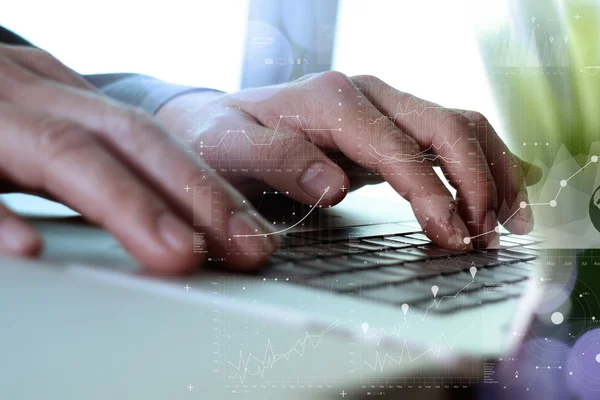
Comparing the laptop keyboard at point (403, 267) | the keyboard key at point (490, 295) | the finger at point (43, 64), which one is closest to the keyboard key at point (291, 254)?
the laptop keyboard at point (403, 267)

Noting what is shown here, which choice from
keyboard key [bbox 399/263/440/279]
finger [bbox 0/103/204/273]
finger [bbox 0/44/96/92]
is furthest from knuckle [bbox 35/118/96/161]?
keyboard key [bbox 399/263/440/279]

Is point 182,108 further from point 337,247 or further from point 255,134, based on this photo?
point 337,247

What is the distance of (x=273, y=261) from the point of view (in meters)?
0.36

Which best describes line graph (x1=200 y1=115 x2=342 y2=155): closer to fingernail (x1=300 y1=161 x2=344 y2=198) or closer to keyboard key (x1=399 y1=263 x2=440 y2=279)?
fingernail (x1=300 y1=161 x2=344 y2=198)

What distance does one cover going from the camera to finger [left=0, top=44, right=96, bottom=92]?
470 mm

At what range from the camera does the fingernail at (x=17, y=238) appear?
324mm

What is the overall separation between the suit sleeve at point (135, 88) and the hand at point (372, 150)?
100 millimetres

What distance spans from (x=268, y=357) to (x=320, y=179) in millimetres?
182

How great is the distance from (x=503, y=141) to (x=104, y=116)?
0.28 m

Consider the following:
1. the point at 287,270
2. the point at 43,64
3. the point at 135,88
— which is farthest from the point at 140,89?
the point at 287,270

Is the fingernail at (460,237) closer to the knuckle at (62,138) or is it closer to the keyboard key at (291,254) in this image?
the keyboard key at (291,254)

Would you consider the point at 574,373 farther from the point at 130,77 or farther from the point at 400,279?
the point at 130,77

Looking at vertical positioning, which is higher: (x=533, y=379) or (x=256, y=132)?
(x=256, y=132)

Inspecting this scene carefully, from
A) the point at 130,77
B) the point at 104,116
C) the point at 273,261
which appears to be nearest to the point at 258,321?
the point at 273,261
